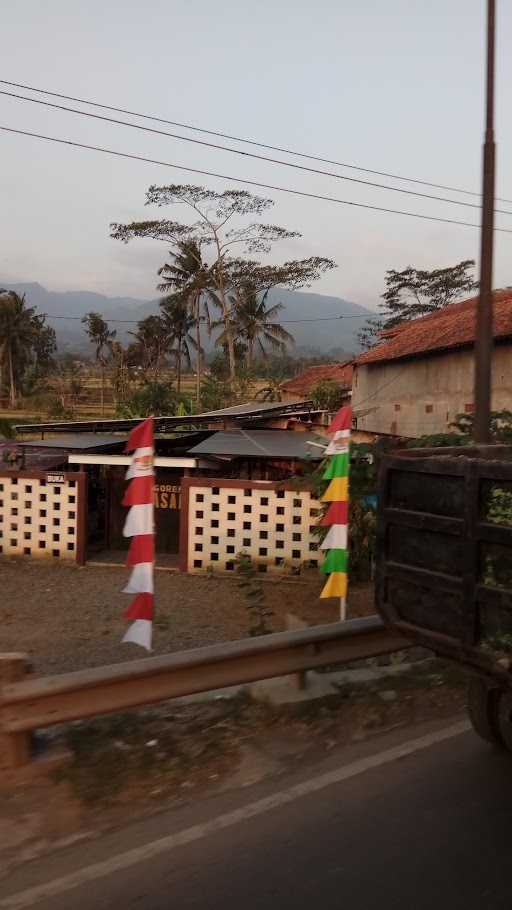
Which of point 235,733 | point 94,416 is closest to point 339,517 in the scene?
point 235,733

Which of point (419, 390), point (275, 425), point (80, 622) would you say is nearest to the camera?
point (80, 622)

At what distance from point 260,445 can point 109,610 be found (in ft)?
15.7

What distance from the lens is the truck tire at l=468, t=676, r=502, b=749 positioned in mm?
4164

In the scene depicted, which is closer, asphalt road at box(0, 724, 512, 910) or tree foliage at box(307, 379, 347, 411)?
asphalt road at box(0, 724, 512, 910)

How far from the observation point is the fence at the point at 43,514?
11.1 metres

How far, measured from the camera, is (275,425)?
62.2 ft

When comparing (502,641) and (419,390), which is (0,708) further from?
(419,390)

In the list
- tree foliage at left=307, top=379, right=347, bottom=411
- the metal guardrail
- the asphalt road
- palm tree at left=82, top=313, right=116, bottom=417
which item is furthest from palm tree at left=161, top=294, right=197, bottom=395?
the asphalt road

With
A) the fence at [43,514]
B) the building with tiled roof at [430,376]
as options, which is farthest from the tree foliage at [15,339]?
the fence at [43,514]

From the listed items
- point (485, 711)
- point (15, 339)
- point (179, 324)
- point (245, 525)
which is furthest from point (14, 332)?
point (485, 711)

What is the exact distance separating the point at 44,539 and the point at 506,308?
44.5 ft

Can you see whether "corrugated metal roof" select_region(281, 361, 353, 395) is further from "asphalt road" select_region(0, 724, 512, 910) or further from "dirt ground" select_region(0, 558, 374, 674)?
"asphalt road" select_region(0, 724, 512, 910)

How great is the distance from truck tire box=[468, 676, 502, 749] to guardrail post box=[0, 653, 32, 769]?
8.21ft

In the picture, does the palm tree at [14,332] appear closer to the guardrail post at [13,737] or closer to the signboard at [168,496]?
the signboard at [168,496]
